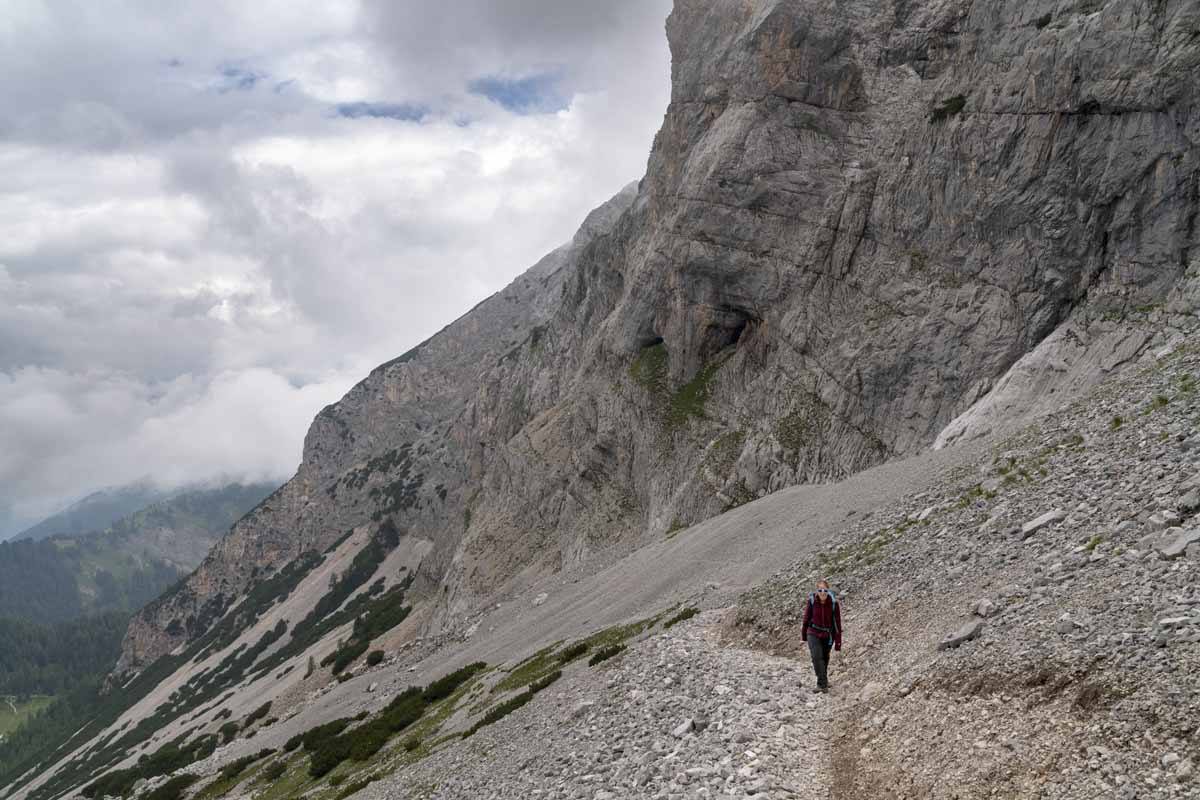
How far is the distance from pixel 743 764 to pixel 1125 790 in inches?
214

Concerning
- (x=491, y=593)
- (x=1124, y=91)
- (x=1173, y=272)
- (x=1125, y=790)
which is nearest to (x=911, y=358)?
(x=1173, y=272)

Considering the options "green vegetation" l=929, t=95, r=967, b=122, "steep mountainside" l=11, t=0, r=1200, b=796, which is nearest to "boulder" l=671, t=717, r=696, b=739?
"steep mountainside" l=11, t=0, r=1200, b=796

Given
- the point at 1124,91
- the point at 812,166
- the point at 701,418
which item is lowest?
the point at 701,418

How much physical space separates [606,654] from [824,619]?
36.4 ft

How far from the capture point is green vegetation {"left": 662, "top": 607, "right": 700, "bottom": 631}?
991 inches

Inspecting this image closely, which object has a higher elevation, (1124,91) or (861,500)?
(1124,91)

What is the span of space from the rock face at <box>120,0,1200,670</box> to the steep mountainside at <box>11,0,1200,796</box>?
17cm

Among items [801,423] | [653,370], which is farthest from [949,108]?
Result: [653,370]

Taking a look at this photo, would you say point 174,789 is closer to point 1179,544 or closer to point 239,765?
point 239,765

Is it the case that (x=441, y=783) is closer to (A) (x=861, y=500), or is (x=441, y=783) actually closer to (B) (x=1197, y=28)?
(A) (x=861, y=500)

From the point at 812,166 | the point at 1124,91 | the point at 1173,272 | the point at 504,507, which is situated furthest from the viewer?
the point at 504,507

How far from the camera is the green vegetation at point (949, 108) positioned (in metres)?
48.3

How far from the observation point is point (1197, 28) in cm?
3581

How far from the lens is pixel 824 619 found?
15266mm
